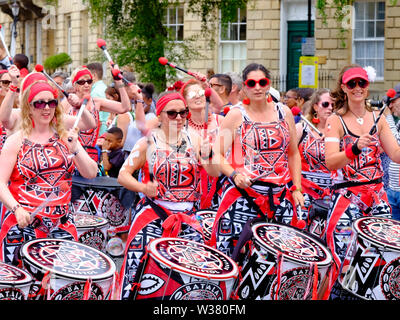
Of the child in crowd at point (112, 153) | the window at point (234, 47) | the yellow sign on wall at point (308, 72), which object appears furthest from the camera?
the window at point (234, 47)

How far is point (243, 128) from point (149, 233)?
3.27 ft

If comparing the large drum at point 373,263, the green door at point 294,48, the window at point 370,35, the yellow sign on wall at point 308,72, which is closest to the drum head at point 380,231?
the large drum at point 373,263

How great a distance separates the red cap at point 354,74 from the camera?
6203mm

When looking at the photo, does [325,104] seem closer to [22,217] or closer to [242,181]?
[242,181]

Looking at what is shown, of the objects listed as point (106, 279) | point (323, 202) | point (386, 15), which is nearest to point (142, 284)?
point (106, 279)

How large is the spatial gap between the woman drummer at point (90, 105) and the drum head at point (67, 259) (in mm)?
2985

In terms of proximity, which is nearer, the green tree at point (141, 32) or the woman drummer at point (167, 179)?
the woman drummer at point (167, 179)

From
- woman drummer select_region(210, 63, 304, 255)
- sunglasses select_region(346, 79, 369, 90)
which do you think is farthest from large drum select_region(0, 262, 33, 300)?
sunglasses select_region(346, 79, 369, 90)

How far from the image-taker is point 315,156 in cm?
809

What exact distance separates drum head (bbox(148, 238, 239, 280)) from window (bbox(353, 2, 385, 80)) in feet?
57.8

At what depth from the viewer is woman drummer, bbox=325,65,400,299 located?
6055 millimetres

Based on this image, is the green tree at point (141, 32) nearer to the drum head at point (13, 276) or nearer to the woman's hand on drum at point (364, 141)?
the woman's hand on drum at point (364, 141)

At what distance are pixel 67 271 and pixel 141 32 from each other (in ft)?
46.9
